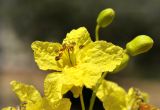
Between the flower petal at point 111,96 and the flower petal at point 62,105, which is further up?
the flower petal at point 62,105

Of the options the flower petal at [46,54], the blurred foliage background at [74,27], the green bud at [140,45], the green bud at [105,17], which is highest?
the green bud at [105,17]

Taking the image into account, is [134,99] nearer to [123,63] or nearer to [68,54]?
[123,63]

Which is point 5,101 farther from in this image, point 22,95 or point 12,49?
point 22,95

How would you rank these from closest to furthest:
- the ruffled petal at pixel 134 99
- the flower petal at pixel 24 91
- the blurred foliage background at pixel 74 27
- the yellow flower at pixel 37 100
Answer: the yellow flower at pixel 37 100 → the flower petal at pixel 24 91 → the ruffled petal at pixel 134 99 → the blurred foliage background at pixel 74 27

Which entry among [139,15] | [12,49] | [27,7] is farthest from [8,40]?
[139,15]

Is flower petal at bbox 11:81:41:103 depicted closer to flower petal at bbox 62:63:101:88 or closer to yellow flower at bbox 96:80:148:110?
flower petal at bbox 62:63:101:88

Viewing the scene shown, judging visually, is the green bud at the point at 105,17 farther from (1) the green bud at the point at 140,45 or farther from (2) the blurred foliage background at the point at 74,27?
(2) the blurred foliage background at the point at 74,27

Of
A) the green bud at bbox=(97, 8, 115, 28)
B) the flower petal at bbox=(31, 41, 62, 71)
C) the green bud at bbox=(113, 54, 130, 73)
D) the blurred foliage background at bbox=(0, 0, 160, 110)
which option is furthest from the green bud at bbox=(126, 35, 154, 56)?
the blurred foliage background at bbox=(0, 0, 160, 110)

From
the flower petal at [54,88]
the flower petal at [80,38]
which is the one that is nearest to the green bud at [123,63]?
the flower petal at [80,38]
